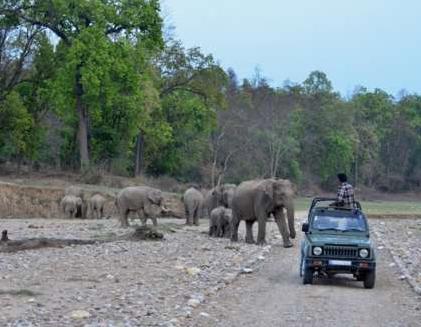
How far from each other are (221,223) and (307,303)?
1784 cm

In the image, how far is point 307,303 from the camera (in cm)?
1694

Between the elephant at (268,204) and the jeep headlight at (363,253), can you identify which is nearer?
the jeep headlight at (363,253)

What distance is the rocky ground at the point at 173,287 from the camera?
1470 centimetres

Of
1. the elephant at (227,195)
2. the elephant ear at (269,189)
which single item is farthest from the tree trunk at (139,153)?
the elephant ear at (269,189)

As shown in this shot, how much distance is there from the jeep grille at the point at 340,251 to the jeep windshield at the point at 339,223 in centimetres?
95

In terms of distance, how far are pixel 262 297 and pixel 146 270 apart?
3.95m

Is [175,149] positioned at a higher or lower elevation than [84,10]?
lower

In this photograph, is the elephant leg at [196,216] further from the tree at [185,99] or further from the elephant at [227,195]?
the tree at [185,99]

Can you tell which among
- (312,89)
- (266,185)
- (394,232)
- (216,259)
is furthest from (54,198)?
(312,89)

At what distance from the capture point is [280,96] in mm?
109875

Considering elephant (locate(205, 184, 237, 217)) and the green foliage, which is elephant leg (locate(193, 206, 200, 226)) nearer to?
elephant (locate(205, 184, 237, 217))

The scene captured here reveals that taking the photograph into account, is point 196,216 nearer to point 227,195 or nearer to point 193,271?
point 227,195

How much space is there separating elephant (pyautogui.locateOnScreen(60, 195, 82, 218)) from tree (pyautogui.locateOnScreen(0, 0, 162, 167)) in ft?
37.2

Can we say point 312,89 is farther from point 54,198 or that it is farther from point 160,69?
point 54,198
